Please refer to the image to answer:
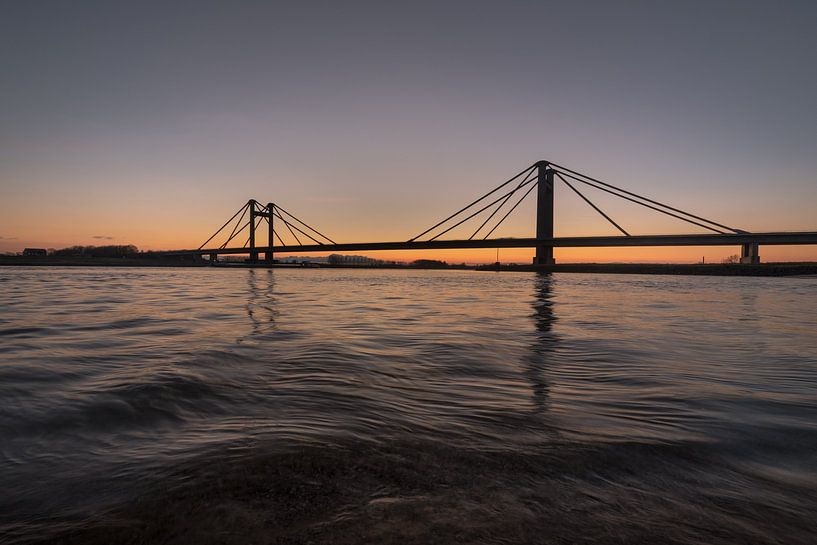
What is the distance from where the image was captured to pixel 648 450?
88.6 inches

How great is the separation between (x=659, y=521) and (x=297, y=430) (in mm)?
1860

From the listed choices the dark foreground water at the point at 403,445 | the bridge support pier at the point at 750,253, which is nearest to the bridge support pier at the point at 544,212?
the bridge support pier at the point at 750,253

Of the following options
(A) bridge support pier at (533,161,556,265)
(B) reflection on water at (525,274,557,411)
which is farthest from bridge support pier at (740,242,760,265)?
(B) reflection on water at (525,274,557,411)

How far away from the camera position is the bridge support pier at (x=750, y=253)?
4319cm

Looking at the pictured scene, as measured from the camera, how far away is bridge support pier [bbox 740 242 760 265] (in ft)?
142

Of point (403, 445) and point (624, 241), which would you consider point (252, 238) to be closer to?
point (624, 241)

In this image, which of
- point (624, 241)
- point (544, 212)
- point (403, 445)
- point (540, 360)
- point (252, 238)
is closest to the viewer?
point (403, 445)

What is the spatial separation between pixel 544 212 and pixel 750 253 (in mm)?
21500

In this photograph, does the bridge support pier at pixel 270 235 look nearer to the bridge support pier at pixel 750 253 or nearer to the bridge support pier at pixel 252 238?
the bridge support pier at pixel 252 238

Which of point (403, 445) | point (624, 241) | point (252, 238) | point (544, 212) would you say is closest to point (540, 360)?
point (403, 445)

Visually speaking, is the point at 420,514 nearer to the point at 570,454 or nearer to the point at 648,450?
the point at 570,454

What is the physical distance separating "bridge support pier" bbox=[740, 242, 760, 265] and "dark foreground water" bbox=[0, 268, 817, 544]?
161ft

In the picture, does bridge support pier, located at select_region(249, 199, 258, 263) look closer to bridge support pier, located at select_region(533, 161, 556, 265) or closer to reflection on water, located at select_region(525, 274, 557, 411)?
bridge support pier, located at select_region(533, 161, 556, 265)

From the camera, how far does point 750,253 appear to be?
144 ft
